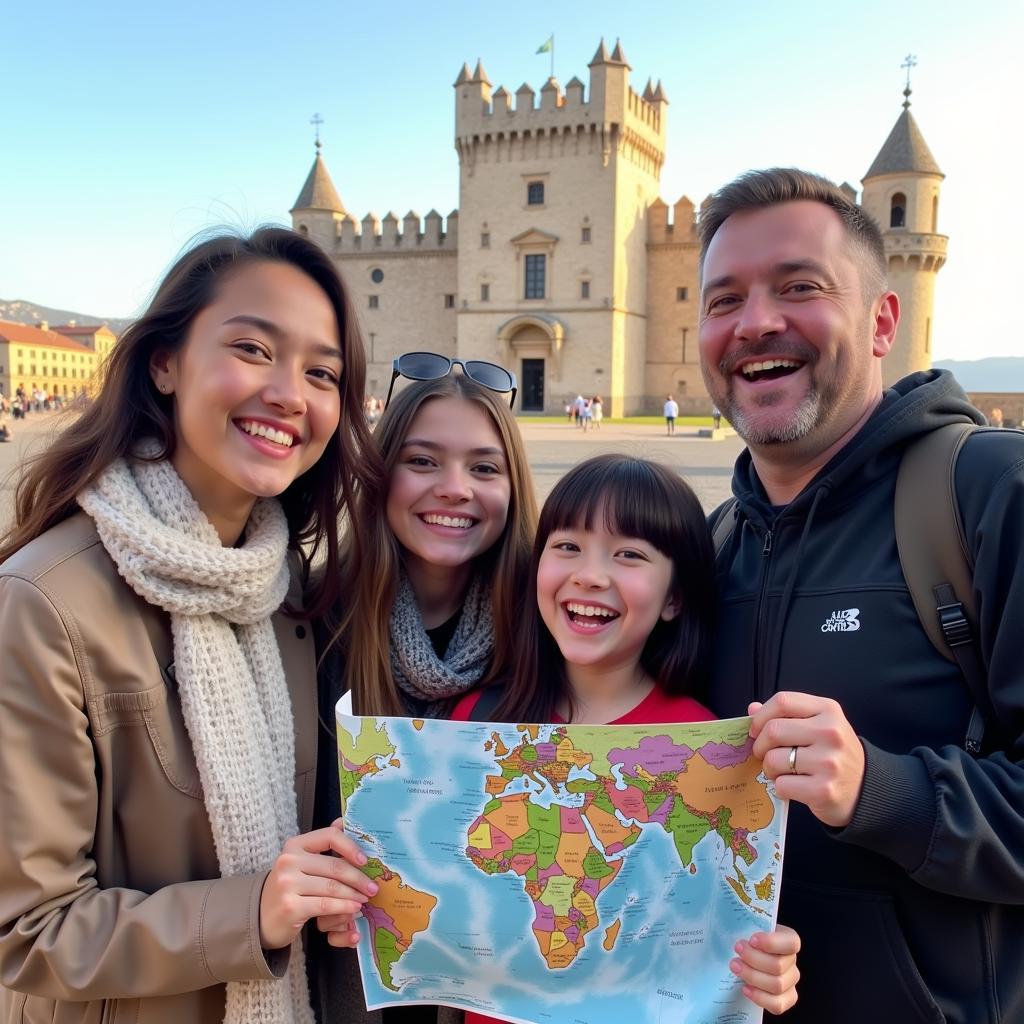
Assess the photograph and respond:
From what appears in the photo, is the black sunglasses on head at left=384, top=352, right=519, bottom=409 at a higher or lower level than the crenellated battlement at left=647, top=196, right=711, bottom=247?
lower

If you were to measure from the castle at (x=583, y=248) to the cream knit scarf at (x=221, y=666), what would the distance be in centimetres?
3267

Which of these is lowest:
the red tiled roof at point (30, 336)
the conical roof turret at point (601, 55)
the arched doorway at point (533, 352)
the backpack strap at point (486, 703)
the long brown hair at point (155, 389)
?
the backpack strap at point (486, 703)

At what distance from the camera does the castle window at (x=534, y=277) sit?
34781 millimetres

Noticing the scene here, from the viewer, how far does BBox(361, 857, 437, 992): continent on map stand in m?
1.61

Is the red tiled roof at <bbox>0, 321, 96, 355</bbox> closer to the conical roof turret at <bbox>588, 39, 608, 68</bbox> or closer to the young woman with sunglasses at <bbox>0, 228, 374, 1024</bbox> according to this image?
the conical roof turret at <bbox>588, 39, 608, 68</bbox>

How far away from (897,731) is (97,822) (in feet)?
5.35

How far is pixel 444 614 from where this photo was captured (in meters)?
2.53

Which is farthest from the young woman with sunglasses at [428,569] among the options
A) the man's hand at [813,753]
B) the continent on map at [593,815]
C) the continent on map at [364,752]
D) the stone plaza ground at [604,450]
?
the man's hand at [813,753]

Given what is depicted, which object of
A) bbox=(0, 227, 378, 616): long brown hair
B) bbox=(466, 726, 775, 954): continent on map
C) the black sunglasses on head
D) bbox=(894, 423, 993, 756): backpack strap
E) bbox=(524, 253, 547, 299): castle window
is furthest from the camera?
bbox=(524, 253, 547, 299): castle window

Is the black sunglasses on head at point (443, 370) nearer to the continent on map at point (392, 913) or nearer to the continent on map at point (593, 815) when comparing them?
the continent on map at point (593, 815)

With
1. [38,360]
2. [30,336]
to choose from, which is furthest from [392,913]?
[38,360]

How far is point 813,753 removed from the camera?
4.71 feet

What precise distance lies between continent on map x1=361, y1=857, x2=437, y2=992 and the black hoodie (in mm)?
791

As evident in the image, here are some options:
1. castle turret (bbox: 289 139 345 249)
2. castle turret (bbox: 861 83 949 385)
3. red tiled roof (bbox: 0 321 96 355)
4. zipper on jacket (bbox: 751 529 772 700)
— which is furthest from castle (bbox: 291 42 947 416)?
red tiled roof (bbox: 0 321 96 355)
